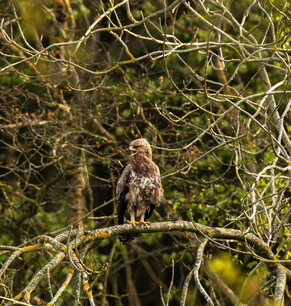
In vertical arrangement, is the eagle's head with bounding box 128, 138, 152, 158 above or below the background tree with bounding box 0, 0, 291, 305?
above

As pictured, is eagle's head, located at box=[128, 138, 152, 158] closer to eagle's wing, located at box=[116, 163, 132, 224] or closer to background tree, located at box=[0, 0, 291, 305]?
eagle's wing, located at box=[116, 163, 132, 224]

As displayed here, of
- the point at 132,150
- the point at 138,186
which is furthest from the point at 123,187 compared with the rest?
the point at 132,150

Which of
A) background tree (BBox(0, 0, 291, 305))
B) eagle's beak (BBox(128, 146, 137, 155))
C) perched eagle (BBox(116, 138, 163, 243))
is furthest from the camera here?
background tree (BBox(0, 0, 291, 305))

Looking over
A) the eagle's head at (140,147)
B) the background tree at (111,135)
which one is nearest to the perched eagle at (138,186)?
the eagle's head at (140,147)

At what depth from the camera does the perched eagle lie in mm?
6590

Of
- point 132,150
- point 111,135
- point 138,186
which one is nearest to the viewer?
point 138,186

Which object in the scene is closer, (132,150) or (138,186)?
(138,186)

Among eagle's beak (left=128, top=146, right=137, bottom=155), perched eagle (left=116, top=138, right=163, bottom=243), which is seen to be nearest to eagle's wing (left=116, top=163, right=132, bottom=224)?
perched eagle (left=116, top=138, right=163, bottom=243)

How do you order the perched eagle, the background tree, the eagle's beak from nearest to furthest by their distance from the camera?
the perched eagle < the eagle's beak < the background tree

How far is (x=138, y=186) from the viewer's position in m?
6.59

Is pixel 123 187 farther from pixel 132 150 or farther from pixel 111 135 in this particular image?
pixel 111 135

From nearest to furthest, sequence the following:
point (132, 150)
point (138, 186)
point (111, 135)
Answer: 1. point (138, 186)
2. point (132, 150)
3. point (111, 135)

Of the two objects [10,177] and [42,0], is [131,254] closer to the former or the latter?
[10,177]

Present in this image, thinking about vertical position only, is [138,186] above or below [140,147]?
below
